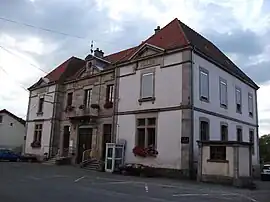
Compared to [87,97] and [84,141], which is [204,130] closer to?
[84,141]

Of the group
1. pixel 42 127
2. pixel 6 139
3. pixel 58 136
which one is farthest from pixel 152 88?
pixel 6 139

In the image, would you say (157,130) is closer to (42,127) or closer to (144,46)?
(144,46)

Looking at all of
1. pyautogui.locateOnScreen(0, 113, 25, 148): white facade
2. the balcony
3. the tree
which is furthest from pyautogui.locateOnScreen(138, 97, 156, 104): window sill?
the tree

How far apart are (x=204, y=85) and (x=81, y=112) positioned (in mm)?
11377

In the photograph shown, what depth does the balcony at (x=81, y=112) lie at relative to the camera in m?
26.8

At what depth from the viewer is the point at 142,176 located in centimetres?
2005

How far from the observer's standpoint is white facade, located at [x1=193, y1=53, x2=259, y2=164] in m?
21.0

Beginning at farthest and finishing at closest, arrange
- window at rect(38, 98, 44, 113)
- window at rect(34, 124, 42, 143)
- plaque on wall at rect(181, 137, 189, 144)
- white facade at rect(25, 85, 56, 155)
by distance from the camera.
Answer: window at rect(38, 98, 44, 113), window at rect(34, 124, 42, 143), white facade at rect(25, 85, 56, 155), plaque on wall at rect(181, 137, 189, 144)

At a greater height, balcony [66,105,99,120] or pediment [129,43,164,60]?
pediment [129,43,164,60]

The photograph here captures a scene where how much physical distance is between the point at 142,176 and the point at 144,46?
9.18 meters

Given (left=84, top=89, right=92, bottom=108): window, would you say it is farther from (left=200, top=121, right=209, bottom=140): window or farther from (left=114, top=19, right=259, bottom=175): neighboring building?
(left=200, top=121, right=209, bottom=140): window

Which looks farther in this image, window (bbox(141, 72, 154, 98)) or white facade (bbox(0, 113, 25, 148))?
white facade (bbox(0, 113, 25, 148))

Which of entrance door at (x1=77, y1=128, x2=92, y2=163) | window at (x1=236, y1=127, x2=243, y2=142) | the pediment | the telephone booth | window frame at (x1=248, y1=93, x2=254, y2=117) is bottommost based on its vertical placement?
the telephone booth

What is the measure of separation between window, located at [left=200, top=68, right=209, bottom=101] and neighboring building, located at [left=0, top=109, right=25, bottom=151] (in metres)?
30.3
